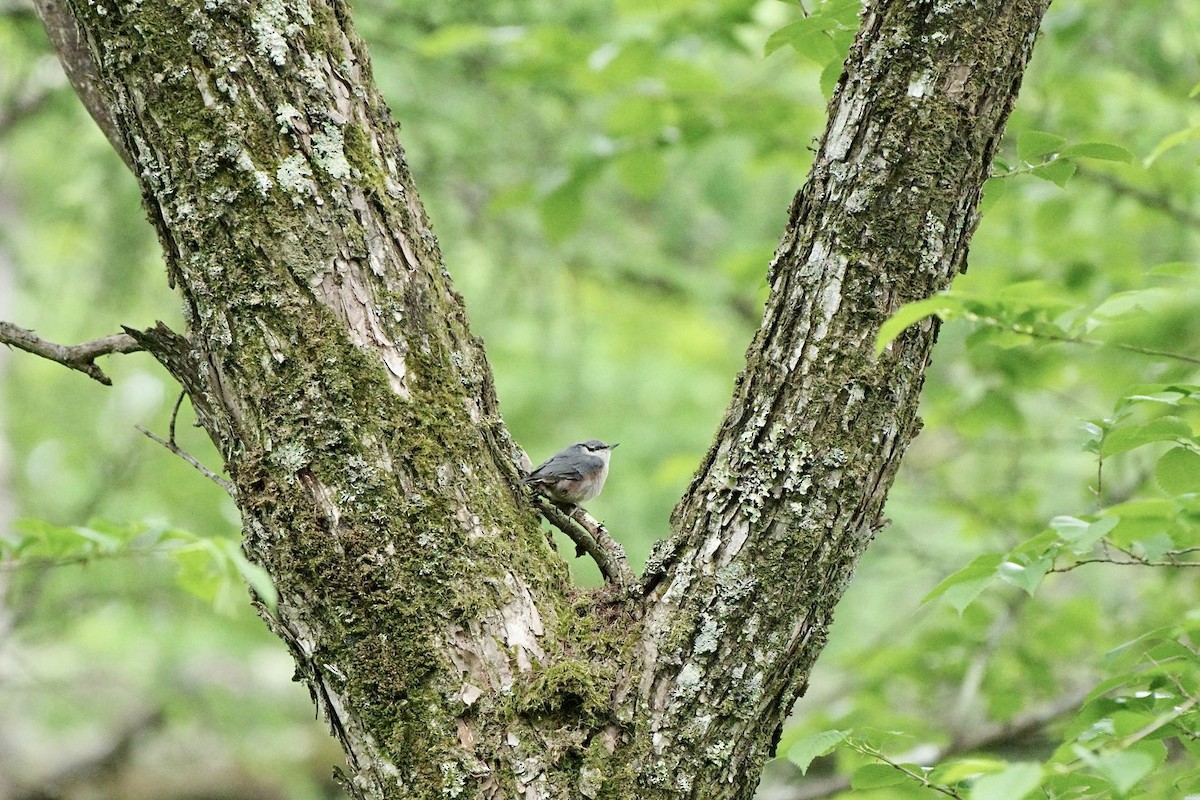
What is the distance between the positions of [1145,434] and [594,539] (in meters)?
0.91

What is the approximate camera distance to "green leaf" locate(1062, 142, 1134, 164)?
61.3 inches

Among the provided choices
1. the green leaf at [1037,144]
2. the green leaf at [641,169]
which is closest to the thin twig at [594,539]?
the green leaf at [1037,144]

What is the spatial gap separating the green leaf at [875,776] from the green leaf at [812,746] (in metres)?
0.14

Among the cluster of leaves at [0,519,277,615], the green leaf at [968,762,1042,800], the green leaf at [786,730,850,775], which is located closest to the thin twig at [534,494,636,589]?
the green leaf at [786,730,850,775]

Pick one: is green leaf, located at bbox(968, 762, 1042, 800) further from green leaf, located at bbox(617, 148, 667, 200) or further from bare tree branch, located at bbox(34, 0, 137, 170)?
green leaf, located at bbox(617, 148, 667, 200)

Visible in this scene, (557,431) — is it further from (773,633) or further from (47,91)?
(773,633)

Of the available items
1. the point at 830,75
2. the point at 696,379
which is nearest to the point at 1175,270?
the point at 830,75

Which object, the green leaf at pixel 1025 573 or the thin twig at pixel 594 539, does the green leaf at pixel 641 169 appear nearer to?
the thin twig at pixel 594 539

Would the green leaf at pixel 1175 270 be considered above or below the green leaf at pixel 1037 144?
below

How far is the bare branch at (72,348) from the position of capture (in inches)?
68.2

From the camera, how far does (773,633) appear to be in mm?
1545

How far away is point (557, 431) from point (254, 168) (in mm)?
5079

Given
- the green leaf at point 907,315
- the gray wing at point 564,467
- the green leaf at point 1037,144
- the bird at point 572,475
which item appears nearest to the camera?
the green leaf at point 907,315

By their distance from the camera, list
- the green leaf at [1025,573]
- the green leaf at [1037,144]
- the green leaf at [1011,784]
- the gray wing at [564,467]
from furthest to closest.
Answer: the gray wing at [564,467], the green leaf at [1037,144], the green leaf at [1025,573], the green leaf at [1011,784]
